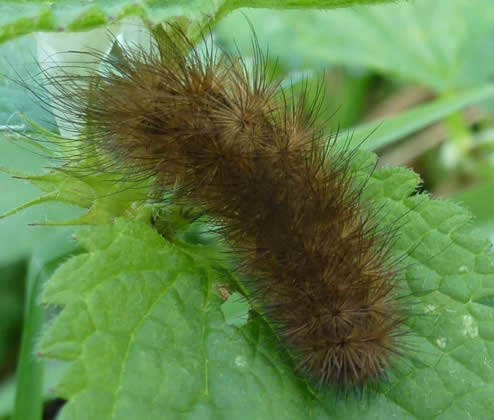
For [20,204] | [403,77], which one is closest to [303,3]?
[20,204]

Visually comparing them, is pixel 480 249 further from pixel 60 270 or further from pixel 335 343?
pixel 60 270

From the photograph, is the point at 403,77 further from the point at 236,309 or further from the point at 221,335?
the point at 221,335

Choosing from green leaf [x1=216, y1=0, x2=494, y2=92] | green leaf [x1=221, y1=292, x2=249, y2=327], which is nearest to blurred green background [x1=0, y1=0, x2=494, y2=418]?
green leaf [x1=216, y1=0, x2=494, y2=92]

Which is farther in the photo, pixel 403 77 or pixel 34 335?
pixel 403 77

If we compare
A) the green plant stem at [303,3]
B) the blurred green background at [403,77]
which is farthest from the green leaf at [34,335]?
the green plant stem at [303,3]

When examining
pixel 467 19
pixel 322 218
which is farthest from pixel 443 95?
pixel 322 218

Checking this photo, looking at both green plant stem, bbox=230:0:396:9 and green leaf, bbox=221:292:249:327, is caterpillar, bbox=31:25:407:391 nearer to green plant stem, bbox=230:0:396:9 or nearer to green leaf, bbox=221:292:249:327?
green leaf, bbox=221:292:249:327

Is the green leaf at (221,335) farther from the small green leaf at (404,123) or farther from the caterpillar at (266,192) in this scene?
the small green leaf at (404,123)
